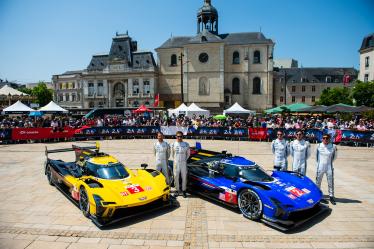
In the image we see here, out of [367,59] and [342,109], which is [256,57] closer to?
[367,59]

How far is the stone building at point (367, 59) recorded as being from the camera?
48.6 meters

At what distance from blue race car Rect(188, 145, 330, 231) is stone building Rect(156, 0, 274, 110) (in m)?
47.2

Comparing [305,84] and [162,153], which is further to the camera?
[305,84]

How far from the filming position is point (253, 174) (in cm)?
797

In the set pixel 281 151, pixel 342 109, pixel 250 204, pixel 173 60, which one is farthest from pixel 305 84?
pixel 250 204

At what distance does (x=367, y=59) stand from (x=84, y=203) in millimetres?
56829

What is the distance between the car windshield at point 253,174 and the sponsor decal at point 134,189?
2842 millimetres

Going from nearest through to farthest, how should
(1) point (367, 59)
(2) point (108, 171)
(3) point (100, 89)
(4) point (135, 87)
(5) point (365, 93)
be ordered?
(2) point (108, 171), (5) point (365, 93), (1) point (367, 59), (4) point (135, 87), (3) point (100, 89)

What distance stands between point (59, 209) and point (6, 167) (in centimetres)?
752

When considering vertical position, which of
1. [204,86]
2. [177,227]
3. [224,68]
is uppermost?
[224,68]

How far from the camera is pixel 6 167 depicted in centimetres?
1360

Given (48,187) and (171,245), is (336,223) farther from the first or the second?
(48,187)

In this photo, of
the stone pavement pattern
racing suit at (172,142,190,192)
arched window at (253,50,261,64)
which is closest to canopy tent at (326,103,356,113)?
the stone pavement pattern

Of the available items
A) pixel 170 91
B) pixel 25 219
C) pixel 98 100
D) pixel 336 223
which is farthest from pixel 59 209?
pixel 98 100
